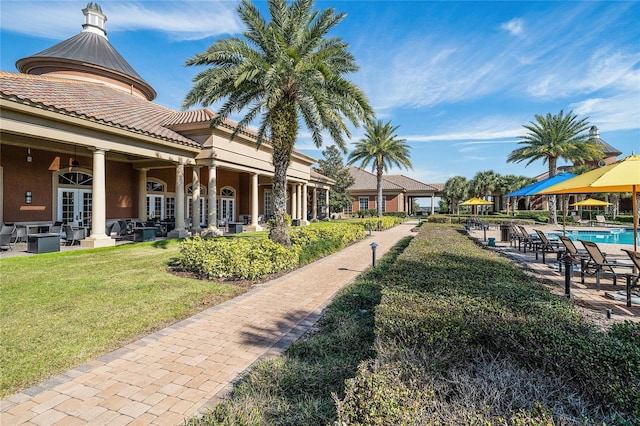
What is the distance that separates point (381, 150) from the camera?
3388cm

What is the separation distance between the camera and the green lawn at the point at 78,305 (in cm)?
419

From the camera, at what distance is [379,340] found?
3.17 meters

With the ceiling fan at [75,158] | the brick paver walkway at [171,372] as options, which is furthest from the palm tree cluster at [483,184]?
the brick paver walkway at [171,372]

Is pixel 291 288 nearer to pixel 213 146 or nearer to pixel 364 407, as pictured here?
pixel 364 407

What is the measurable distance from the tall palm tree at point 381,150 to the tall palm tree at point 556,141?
38.3 feet

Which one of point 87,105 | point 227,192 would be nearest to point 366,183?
point 227,192

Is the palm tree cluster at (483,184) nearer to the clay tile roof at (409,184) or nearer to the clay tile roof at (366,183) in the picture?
the clay tile roof at (409,184)

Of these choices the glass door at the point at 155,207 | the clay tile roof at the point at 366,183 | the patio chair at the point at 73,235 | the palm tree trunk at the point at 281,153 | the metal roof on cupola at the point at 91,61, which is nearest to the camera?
the palm tree trunk at the point at 281,153

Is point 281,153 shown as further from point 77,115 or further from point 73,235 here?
point 73,235

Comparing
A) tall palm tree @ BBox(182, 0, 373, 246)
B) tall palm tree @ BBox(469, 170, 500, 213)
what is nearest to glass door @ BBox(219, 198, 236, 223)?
tall palm tree @ BBox(182, 0, 373, 246)

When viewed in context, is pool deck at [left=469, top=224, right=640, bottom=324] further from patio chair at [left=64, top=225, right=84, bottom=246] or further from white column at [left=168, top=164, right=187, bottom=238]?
patio chair at [left=64, top=225, right=84, bottom=246]

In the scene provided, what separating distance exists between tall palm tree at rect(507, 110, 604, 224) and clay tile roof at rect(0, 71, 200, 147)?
102ft

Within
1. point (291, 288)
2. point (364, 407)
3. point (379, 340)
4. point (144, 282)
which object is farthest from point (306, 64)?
point (364, 407)

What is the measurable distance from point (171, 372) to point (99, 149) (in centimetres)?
1253
